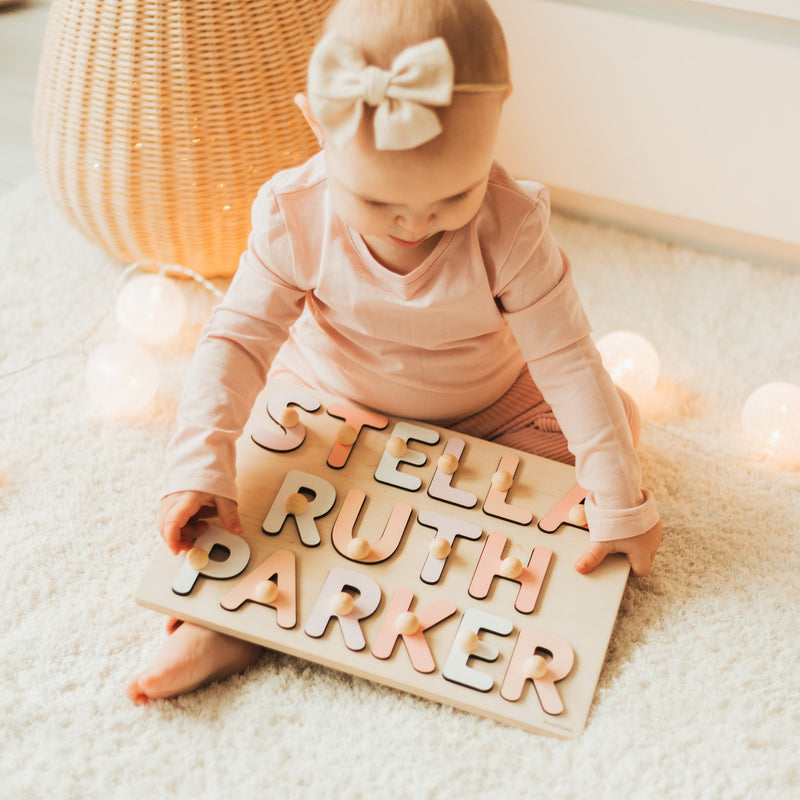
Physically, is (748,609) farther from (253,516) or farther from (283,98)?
(283,98)

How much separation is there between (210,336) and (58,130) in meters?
0.42

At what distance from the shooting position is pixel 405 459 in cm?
A: 101

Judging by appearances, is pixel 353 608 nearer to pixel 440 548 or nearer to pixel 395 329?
pixel 440 548

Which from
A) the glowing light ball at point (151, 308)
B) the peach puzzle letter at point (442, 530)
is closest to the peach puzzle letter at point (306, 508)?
the peach puzzle letter at point (442, 530)

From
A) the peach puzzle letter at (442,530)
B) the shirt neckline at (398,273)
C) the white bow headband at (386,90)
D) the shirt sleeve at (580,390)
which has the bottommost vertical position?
the peach puzzle letter at (442,530)

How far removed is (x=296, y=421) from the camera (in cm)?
103

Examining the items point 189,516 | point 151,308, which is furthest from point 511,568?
point 151,308

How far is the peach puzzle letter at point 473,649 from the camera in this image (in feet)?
2.80

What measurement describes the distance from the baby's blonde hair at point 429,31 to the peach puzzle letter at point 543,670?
20.0 inches

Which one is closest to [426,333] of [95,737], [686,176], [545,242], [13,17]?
[545,242]

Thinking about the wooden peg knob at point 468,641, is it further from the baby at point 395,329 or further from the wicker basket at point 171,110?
the wicker basket at point 171,110

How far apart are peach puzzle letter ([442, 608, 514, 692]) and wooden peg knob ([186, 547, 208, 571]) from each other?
254 millimetres

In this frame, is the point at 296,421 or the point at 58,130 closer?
the point at 296,421

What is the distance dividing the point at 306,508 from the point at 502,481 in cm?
21
